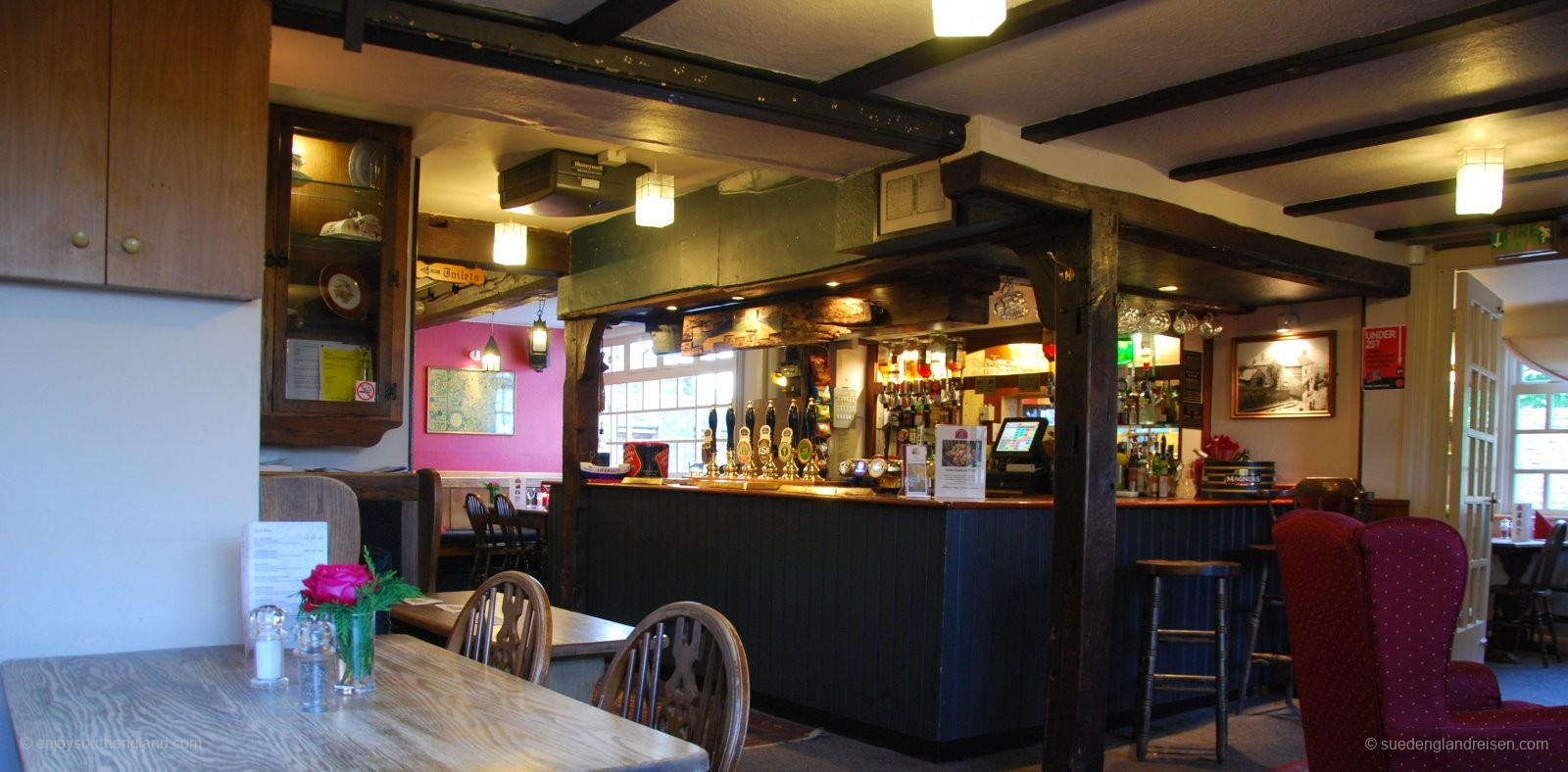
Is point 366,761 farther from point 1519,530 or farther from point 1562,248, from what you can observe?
point 1519,530

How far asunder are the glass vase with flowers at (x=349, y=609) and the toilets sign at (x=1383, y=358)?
229 inches

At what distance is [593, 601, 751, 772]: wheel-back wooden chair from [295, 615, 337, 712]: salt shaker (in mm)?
504

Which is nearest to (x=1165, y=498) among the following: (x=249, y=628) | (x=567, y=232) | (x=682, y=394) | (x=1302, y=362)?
(x=1302, y=362)

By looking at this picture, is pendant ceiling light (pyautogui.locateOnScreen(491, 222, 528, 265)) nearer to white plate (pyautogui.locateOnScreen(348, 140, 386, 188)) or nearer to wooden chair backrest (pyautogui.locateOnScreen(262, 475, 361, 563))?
white plate (pyautogui.locateOnScreen(348, 140, 386, 188))

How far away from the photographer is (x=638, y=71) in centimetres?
372

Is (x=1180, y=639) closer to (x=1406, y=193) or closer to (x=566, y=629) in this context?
(x=1406, y=193)

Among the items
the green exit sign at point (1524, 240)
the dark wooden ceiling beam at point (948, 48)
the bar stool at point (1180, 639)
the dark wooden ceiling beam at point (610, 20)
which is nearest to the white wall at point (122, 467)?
the dark wooden ceiling beam at point (610, 20)

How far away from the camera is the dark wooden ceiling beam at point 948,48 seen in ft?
10.7

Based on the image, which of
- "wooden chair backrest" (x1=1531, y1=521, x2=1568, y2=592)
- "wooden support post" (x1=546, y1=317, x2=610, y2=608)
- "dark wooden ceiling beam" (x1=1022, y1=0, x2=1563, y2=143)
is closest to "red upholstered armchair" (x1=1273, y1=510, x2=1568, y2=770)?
"dark wooden ceiling beam" (x1=1022, y1=0, x2=1563, y2=143)

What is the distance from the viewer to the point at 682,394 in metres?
12.8

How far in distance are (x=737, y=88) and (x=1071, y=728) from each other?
104 inches

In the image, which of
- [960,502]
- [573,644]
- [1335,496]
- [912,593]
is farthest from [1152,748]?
[573,644]

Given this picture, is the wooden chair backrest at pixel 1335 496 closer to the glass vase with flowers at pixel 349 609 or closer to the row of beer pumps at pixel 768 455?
the row of beer pumps at pixel 768 455

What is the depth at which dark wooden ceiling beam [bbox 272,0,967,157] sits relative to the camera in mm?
3330
